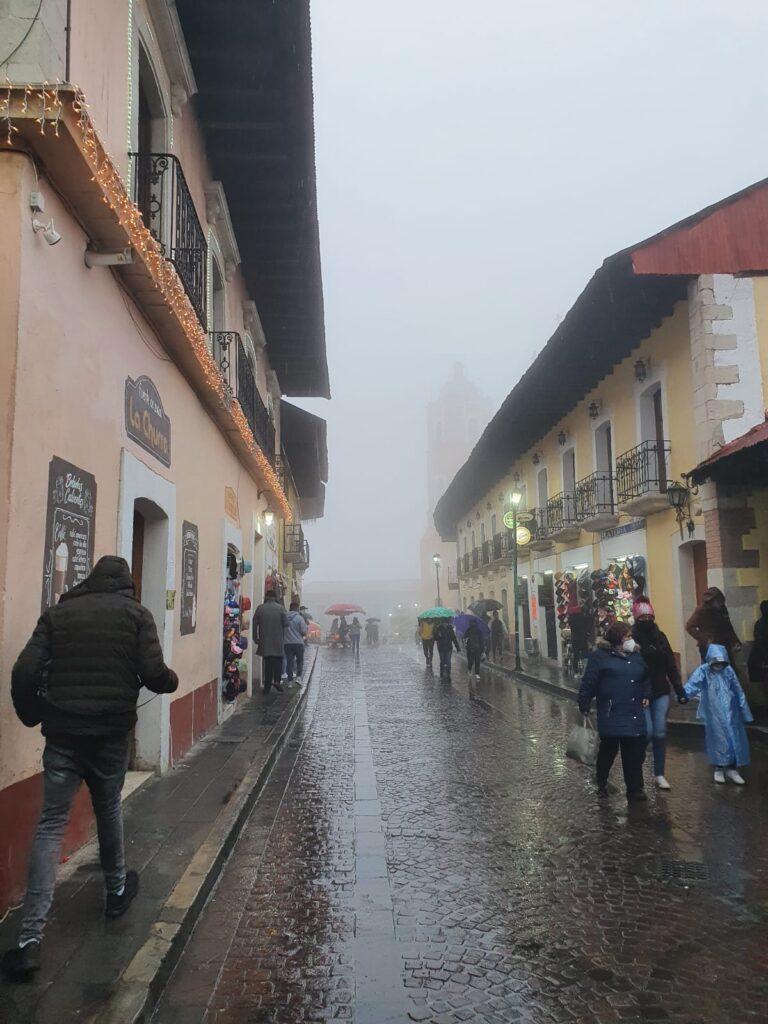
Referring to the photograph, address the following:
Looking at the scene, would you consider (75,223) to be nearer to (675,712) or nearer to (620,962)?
(620,962)

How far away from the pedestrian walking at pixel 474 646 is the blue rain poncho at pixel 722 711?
31.4 feet

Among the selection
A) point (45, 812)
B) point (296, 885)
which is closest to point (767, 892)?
point (296, 885)

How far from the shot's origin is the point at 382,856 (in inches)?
201

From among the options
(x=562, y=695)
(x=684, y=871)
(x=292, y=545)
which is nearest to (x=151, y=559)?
(x=684, y=871)

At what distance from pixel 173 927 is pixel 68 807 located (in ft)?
2.55

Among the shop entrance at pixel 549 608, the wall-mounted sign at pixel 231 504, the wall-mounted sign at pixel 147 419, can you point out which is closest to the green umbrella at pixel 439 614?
the shop entrance at pixel 549 608

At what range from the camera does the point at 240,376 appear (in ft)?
38.4

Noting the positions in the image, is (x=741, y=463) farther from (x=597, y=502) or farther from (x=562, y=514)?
(x=562, y=514)

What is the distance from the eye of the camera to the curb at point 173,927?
298cm

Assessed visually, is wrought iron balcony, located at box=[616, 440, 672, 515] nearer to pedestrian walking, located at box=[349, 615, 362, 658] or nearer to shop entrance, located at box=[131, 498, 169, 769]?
shop entrance, located at box=[131, 498, 169, 769]

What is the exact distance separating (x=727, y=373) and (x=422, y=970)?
10.5m

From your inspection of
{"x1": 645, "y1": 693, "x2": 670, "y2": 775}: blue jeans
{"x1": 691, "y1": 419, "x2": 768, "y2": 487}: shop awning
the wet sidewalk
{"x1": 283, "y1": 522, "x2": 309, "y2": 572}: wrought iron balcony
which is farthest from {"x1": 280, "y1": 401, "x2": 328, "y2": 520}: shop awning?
{"x1": 645, "y1": 693, "x2": 670, "y2": 775}: blue jeans

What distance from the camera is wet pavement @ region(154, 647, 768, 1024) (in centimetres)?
321

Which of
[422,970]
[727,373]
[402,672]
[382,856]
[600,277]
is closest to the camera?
[422,970]
